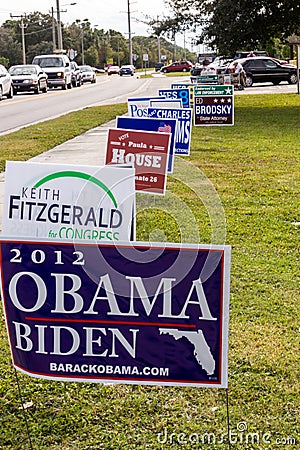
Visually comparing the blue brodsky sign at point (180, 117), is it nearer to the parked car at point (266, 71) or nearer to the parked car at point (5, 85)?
the parked car at point (5, 85)

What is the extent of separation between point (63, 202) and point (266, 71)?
137ft

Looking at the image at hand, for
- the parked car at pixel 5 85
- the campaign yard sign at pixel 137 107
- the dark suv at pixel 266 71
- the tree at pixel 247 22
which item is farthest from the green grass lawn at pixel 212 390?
the dark suv at pixel 266 71

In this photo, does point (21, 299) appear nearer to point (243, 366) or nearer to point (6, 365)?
point (6, 365)

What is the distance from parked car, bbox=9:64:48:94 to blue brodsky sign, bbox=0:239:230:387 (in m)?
39.3

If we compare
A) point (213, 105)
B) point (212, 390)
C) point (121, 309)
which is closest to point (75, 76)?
point (213, 105)

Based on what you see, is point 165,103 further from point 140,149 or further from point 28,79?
point 28,79

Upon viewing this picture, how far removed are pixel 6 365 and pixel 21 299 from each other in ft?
3.75

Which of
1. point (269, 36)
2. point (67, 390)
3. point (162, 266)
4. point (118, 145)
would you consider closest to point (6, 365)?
point (67, 390)

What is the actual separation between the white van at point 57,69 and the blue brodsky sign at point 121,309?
44.5 metres

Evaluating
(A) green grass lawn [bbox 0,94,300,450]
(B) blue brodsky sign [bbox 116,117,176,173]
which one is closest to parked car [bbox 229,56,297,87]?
(B) blue brodsky sign [bbox 116,117,176,173]

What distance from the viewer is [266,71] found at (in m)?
44.4

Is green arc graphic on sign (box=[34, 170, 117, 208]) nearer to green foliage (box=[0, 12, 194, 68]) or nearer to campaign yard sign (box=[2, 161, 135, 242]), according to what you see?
campaign yard sign (box=[2, 161, 135, 242])

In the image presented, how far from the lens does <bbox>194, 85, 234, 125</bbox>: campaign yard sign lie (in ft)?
51.2

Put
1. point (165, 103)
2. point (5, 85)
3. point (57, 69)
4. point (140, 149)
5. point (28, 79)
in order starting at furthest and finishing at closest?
point (57, 69) < point (28, 79) < point (5, 85) < point (165, 103) < point (140, 149)
